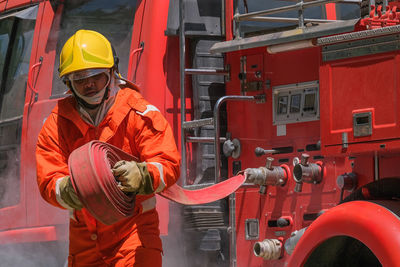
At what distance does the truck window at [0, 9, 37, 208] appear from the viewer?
6.48 metres

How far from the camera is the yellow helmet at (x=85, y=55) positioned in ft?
13.3

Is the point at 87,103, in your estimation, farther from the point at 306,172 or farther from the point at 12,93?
the point at 12,93

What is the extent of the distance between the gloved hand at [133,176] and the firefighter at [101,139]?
0.12m

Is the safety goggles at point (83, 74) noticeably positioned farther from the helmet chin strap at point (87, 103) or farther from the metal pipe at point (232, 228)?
the metal pipe at point (232, 228)

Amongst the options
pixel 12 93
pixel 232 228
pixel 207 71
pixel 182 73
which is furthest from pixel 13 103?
pixel 232 228

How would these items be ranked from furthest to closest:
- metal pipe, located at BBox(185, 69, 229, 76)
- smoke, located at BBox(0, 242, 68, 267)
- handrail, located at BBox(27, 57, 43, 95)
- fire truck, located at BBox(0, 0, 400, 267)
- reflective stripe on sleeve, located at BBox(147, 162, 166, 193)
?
handrail, located at BBox(27, 57, 43, 95)
smoke, located at BBox(0, 242, 68, 267)
metal pipe, located at BBox(185, 69, 229, 76)
reflective stripe on sleeve, located at BBox(147, 162, 166, 193)
fire truck, located at BBox(0, 0, 400, 267)

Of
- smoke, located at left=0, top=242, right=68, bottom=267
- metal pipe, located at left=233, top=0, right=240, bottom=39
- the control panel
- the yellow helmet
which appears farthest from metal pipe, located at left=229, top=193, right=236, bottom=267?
smoke, located at left=0, top=242, right=68, bottom=267

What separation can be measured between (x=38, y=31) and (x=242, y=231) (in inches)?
105

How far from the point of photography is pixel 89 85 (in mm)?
4102

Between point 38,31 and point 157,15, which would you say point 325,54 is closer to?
point 157,15

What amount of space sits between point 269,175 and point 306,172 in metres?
0.30

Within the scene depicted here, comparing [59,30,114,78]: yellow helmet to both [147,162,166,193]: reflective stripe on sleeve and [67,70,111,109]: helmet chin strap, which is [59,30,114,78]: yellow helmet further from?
[147,162,166,193]: reflective stripe on sleeve

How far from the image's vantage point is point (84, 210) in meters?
4.13

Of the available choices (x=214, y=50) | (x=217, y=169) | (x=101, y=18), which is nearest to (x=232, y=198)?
(x=217, y=169)
